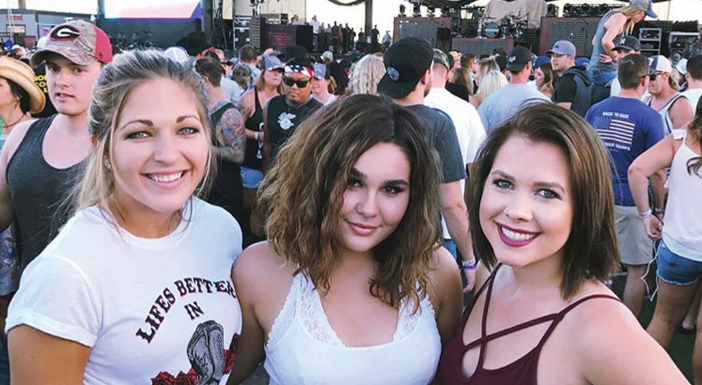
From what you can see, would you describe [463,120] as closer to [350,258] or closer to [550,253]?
[350,258]

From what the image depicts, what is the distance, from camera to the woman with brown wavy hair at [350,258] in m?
1.54

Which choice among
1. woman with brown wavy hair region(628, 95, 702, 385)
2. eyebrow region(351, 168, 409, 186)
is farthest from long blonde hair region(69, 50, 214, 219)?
woman with brown wavy hair region(628, 95, 702, 385)

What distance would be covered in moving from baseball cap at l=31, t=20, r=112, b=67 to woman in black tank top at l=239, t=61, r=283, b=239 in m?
2.72

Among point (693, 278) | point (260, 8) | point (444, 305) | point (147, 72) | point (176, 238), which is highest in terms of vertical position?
point (260, 8)

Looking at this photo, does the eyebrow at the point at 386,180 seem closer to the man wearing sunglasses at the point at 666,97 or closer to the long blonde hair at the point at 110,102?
the long blonde hair at the point at 110,102

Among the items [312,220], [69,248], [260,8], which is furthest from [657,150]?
[260,8]

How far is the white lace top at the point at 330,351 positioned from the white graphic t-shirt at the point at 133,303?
0.45 feet

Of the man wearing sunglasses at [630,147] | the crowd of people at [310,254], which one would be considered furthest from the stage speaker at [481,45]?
the crowd of people at [310,254]

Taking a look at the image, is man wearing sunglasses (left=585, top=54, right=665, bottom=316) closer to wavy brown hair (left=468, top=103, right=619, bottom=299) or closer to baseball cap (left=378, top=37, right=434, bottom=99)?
baseball cap (left=378, top=37, right=434, bottom=99)

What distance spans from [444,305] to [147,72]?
1031 mm

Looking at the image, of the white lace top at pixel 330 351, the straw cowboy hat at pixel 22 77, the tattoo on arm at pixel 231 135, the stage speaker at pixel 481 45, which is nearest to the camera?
the white lace top at pixel 330 351

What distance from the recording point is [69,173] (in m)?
2.00

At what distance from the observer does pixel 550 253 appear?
1418 millimetres

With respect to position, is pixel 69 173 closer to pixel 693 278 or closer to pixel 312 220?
pixel 312 220
